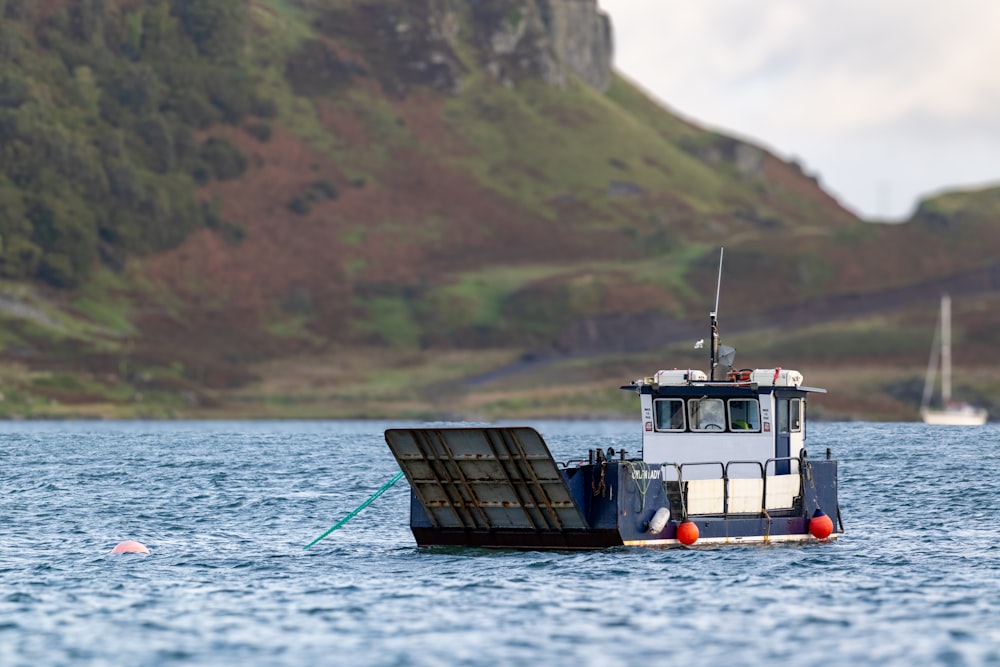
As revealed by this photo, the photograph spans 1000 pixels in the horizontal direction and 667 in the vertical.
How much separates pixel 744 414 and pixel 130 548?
72.6 feet

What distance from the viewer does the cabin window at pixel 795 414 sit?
5933cm

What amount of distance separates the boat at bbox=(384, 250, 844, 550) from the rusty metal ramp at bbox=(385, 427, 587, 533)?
0.15 ft

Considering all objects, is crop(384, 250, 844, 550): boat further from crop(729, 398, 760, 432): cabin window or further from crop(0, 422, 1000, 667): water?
crop(0, 422, 1000, 667): water

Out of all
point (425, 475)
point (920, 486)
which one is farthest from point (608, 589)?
point (920, 486)

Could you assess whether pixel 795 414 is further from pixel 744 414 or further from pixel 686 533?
pixel 686 533

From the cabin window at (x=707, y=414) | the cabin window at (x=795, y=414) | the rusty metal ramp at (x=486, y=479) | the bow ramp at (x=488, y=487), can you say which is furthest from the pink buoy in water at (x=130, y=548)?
the cabin window at (x=795, y=414)

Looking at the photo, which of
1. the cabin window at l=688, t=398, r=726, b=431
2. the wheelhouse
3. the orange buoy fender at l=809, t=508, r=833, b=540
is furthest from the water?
Answer: the cabin window at l=688, t=398, r=726, b=431

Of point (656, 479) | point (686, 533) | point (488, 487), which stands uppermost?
point (656, 479)

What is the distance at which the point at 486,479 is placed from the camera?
54.2 metres

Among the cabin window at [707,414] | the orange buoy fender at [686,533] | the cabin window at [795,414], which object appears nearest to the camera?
the orange buoy fender at [686,533]

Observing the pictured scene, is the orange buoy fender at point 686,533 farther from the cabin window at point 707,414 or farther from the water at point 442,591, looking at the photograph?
the cabin window at point 707,414

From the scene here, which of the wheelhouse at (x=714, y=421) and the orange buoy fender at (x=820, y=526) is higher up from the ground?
the wheelhouse at (x=714, y=421)

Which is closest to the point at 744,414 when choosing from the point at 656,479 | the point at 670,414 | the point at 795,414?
the point at 795,414

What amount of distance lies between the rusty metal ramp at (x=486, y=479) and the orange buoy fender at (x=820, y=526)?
9.94 m
